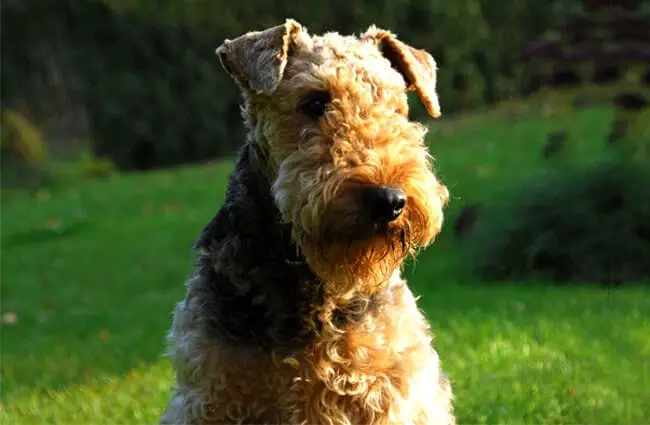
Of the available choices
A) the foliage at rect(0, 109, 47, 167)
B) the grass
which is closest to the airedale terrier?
the grass

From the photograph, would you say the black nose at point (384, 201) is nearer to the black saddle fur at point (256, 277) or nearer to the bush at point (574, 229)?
the black saddle fur at point (256, 277)

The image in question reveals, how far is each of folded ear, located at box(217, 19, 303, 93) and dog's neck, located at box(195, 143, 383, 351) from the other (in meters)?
0.30

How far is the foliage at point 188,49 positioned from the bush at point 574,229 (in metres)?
10.5

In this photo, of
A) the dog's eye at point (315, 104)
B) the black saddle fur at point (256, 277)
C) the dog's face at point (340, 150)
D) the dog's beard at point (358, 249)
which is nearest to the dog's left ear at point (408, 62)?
the dog's face at point (340, 150)

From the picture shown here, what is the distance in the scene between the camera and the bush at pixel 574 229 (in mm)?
9539

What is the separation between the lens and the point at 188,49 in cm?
2241

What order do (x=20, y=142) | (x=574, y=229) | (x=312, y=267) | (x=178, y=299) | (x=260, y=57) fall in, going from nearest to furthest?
(x=312, y=267) < (x=260, y=57) < (x=574, y=229) < (x=178, y=299) < (x=20, y=142)

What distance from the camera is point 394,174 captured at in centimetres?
342

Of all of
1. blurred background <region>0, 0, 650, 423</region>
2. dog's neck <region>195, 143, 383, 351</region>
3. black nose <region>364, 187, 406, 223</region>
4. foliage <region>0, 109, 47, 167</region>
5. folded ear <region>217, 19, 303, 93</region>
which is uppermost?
folded ear <region>217, 19, 303, 93</region>

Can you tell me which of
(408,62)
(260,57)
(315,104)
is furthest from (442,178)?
(315,104)

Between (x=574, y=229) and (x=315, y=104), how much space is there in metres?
6.56

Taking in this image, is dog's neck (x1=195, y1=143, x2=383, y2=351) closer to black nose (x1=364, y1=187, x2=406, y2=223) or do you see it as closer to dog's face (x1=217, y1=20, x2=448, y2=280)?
dog's face (x1=217, y1=20, x2=448, y2=280)

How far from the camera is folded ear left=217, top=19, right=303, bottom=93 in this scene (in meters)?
3.81

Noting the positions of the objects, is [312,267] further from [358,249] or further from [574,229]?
[574,229]
